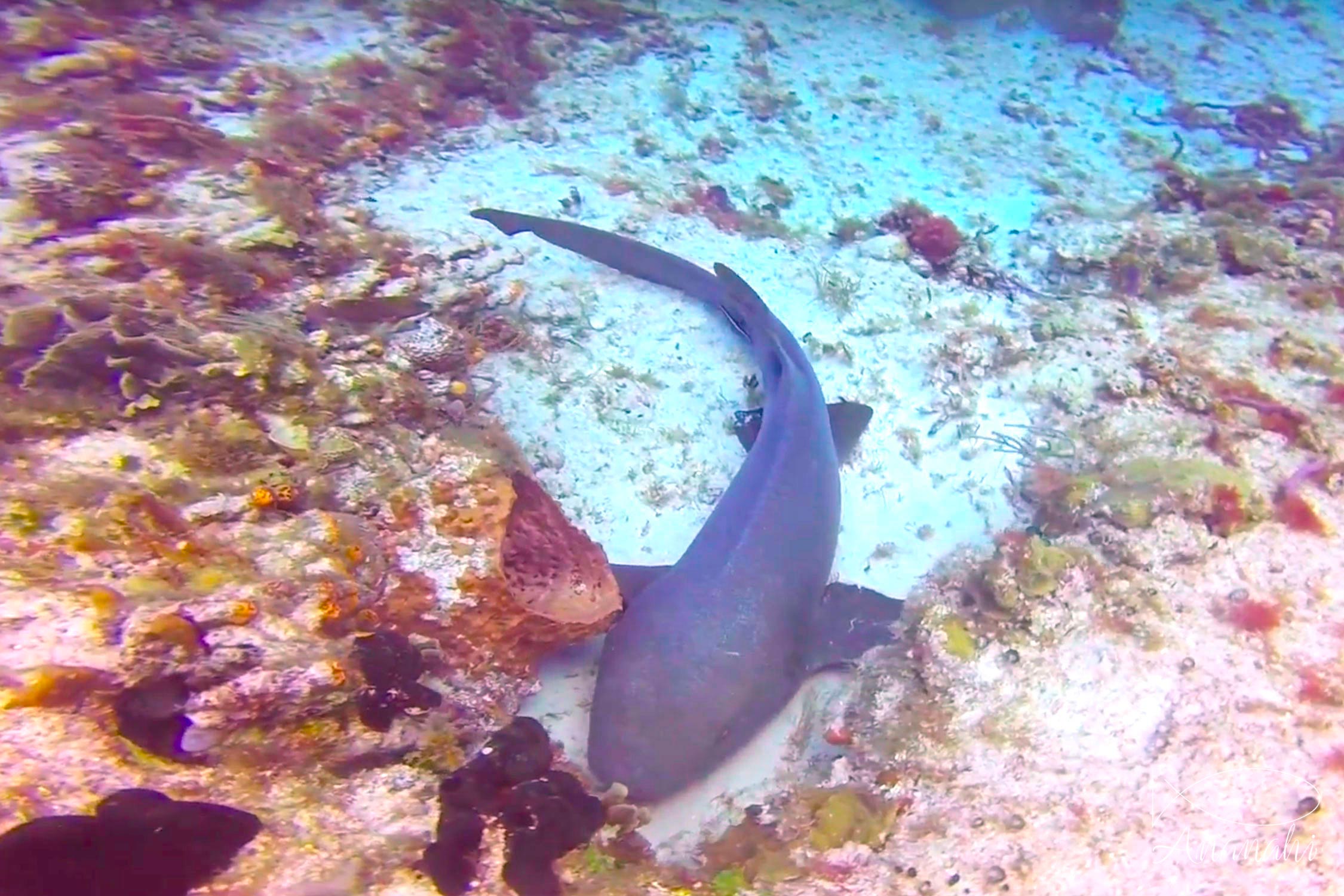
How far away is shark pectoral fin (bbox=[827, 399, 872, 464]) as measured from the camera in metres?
5.42

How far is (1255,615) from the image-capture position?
11.8 ft

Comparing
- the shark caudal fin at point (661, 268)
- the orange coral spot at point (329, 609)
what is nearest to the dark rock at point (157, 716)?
the orange coral spot at point (329, 609)

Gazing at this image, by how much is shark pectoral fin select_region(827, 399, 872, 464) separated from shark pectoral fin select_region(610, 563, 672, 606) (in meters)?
→ 1.69

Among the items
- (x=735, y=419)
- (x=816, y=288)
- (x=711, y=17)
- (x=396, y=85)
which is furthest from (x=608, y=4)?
(x=735, y=419)

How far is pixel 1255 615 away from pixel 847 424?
2.55 metres

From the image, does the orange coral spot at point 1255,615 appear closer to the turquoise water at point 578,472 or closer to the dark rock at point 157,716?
the turquoise water at point 578,472

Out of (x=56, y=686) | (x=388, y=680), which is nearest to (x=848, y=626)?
(x=388, y=680)

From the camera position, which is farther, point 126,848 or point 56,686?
point 56,686

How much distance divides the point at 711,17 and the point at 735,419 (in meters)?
6.48

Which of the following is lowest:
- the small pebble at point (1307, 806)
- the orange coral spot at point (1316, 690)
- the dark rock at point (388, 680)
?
the small pebble at point (1307, 806)

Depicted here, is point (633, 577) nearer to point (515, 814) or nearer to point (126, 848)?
point (515, 814)

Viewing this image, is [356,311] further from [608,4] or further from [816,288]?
[608,4]

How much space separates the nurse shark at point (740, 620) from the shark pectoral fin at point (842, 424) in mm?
365

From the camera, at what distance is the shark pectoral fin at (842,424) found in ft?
17.7
